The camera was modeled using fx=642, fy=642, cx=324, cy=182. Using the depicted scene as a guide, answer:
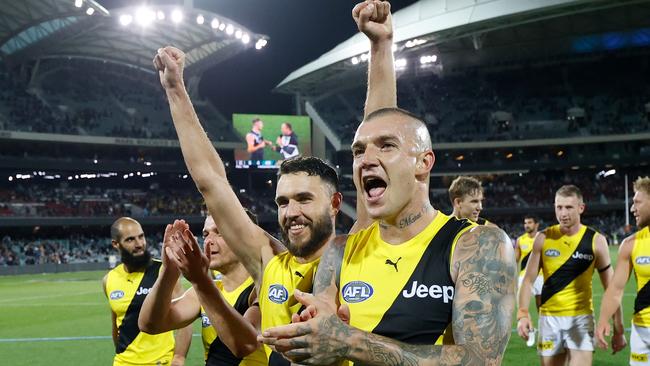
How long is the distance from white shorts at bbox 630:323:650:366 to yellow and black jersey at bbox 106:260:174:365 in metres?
4.48

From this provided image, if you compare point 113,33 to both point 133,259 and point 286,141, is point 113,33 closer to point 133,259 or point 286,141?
point 286,141

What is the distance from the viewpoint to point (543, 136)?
2173 inches

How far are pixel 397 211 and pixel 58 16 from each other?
1561 inches

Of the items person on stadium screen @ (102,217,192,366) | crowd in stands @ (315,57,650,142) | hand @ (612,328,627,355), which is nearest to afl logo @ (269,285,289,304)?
person on stadium screen @ (102,217,192,366)

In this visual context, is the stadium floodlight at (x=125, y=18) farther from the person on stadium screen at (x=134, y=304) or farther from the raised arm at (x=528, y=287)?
the raised arm at (x=528, y=287)

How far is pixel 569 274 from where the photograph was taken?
7457 millimetres

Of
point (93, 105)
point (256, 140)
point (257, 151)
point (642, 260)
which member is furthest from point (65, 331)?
point (93, 105)

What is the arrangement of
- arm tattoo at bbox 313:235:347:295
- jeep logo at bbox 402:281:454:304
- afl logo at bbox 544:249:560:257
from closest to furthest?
jeep logo at bbox 402:281:454:304 → arm tattoo at bbox 313:235:347:295 → afl logo at bbox 544:249:560:257

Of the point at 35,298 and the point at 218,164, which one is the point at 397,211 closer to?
the point at 218,164

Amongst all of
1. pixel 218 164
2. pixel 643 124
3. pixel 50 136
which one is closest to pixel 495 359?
pixel 218 164

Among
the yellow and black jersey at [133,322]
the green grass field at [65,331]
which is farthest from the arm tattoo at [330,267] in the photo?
the green grass field at [65,331]

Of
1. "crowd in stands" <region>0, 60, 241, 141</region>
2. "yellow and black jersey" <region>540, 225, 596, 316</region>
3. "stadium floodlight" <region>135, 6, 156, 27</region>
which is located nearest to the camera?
"yellow and black jersey" <region>540, 225, 596, 316</region>

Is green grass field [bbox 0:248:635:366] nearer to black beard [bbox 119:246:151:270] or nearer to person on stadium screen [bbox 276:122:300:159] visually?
black beard [bbox 119:246:151:270]

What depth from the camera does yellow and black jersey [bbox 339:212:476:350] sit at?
2.46 m
